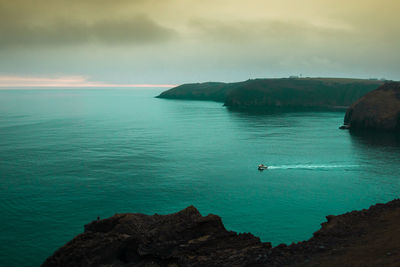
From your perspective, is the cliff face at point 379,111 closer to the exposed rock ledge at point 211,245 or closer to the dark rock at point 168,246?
the exposed rock ledge at point 211,245

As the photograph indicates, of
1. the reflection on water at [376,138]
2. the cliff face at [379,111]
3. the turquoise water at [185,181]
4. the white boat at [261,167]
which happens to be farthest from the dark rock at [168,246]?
the cliff face at [379,111]

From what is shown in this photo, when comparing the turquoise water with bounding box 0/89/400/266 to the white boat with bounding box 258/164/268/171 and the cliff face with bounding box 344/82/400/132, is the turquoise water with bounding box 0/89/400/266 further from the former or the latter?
the cliff face with bounding box 344/82/400/132

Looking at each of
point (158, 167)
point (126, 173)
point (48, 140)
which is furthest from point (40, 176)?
point (48, 140)

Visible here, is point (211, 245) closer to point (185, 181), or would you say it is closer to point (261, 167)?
point (185, 181)

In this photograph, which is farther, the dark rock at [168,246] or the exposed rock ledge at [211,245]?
the dark rock at [168,246]

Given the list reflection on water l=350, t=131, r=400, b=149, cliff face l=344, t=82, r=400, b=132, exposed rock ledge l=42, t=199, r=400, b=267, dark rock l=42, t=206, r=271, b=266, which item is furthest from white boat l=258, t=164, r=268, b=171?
cliff face l=344, t=82, r=400, b=132
